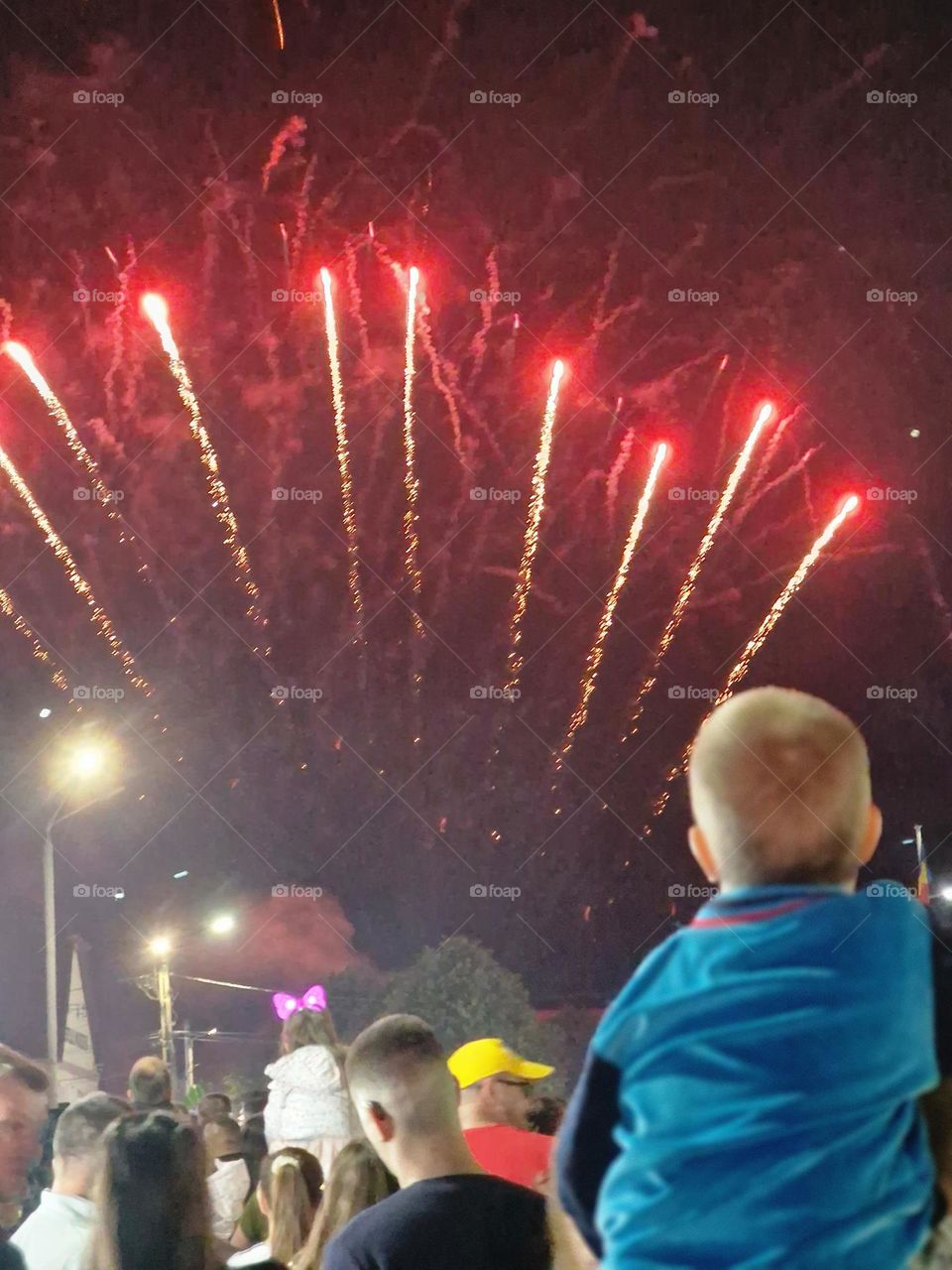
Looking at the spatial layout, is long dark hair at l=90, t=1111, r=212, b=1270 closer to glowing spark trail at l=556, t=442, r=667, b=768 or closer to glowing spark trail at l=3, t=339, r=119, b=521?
glowing spark trail at l=3, t=339, r=119, b=521

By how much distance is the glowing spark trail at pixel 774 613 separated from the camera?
21.8 meters

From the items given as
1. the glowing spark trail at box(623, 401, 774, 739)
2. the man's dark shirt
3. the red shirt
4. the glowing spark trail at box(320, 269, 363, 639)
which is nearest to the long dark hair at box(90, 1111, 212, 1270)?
the man's dark shirt

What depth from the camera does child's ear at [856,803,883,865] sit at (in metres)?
1.71

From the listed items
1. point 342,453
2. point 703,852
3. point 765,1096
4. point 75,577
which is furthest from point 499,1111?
point 75,577

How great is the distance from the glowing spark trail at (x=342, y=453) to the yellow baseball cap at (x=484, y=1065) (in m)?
12.5

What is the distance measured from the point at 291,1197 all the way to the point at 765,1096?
3.03 meters

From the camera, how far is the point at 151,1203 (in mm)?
2568

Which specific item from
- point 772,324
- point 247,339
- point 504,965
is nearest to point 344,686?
point 247,339

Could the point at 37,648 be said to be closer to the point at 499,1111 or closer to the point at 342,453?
the point at 342,453

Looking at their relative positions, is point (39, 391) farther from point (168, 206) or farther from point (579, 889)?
point (579, 889)

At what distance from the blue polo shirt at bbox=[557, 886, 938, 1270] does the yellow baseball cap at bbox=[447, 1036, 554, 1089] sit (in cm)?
A: 214

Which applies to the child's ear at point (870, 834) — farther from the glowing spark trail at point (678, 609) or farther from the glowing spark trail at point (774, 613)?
the glowing spark trail at point (774, 613)

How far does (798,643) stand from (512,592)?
6270 millimetres

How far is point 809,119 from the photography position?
40.7 feet
